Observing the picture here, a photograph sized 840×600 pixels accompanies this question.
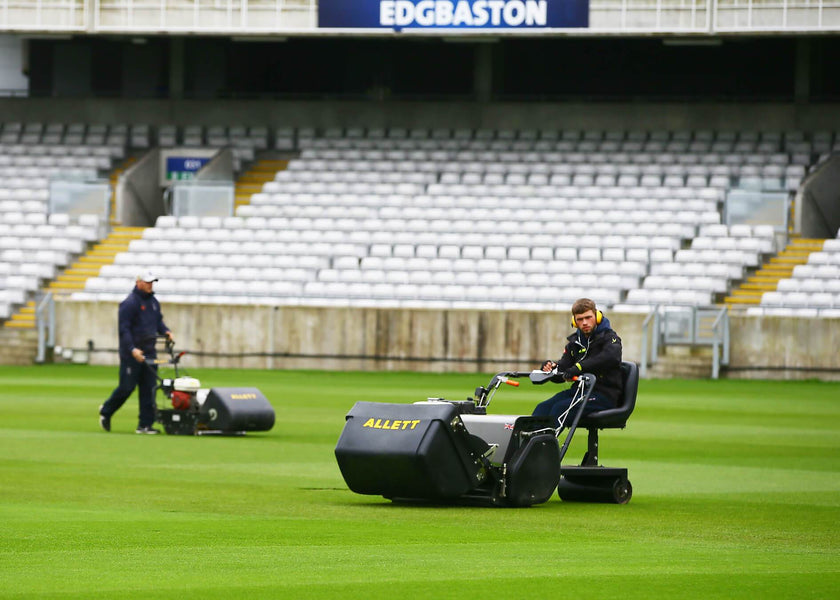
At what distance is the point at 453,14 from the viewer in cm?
4141

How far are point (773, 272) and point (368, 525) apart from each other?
2693 centimetres

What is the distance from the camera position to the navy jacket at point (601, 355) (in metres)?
12.5

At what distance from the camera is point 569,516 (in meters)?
11.5

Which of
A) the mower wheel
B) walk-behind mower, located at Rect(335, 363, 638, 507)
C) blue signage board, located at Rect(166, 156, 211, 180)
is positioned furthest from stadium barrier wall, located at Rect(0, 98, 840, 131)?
walk-behind mower, located at Rect(335, 363, 638, 507)

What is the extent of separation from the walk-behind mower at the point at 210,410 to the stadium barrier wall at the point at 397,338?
14646 mm

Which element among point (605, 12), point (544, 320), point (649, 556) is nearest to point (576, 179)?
point (605, 12)

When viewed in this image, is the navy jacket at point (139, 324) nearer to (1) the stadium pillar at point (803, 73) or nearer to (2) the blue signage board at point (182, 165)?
(2) the blue signage board at point (182, 165)

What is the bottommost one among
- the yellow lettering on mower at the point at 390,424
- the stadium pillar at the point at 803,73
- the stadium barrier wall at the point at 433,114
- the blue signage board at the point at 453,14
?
the yellow lettering on mower at the point at 390,424

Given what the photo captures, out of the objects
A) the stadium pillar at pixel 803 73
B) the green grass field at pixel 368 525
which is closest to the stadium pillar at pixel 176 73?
the stadium pillar at pixel 803 73

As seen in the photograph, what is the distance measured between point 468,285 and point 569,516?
24448mm

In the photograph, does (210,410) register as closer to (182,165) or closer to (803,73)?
(182,165)

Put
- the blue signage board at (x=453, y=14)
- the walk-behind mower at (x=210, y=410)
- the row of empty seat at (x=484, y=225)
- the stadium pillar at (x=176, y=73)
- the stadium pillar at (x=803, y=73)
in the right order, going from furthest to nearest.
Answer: the stadium pillar at (x=176, y=73) < the stadium pillar at (x=803, y=73) < the blue signage board at (x=453, y=14) < the row of empty seat at (x=484, y=225) < the walk-behind mower at (x=210, y=410)

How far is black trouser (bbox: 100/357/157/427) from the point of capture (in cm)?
1895

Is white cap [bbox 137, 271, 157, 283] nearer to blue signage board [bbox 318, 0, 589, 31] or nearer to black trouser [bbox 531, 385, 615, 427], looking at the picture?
black trouser [bbox 531, 385, 615, 427]
